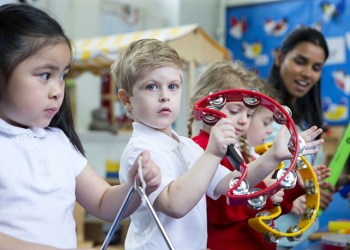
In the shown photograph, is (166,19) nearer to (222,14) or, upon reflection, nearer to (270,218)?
(222,14)

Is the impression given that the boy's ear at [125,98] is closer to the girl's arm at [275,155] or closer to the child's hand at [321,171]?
the girl's arm at [275,155]

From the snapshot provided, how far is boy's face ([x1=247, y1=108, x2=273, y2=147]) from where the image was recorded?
47.6 inches

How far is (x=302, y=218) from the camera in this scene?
3.29 ft

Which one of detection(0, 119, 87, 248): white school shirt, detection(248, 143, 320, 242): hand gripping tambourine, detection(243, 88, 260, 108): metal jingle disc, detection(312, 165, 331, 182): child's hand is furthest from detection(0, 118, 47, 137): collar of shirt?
detection(312, 165, 331, 182): child's hand

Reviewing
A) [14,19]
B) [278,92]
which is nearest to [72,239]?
[14,19]

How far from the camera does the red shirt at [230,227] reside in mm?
966

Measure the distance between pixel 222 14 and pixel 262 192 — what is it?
425cm

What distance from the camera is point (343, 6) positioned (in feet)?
13.3

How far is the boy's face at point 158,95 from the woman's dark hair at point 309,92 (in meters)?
0.80

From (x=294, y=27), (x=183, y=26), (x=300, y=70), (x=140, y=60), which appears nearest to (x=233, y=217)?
(x=140, y=60)

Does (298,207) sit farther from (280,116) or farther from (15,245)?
(15,245)

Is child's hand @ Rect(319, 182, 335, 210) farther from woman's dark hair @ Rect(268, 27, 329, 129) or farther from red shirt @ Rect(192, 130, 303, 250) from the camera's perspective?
red shirt @ Rect(192, 130, 303, 250)

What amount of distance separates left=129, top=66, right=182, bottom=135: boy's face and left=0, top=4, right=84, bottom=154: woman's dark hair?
0.14 metres

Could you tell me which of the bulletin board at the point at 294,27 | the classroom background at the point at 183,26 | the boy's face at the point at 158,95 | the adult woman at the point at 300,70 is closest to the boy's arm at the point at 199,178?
the boy's face at the point at 158,95
